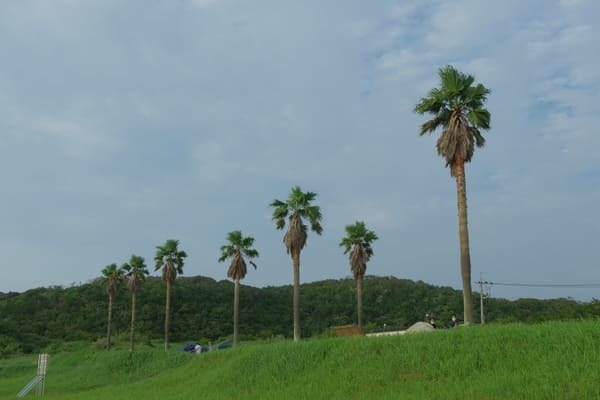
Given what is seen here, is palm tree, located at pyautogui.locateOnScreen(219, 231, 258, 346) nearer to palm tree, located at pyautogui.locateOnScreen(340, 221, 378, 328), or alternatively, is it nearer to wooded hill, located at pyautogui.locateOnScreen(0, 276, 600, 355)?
palm tree, located at pyautogui.locateOnScreen(340, 221, 378, 328)

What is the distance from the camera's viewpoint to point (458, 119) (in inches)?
1124

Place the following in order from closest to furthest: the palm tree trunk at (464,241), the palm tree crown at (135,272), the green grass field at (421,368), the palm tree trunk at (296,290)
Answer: the green grass field at (421,368) < the palm tree trunk at (464,241) < the palm tree trunk at (296,290) < the palm tree crown at (135,272)

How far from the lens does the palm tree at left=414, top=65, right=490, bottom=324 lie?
2794cm

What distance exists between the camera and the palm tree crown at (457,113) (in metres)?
28.2

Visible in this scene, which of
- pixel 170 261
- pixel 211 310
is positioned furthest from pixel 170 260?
pixel 211 310

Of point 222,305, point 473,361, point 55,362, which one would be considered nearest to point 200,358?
point 473,361

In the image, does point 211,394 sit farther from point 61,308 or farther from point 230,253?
point 61,308

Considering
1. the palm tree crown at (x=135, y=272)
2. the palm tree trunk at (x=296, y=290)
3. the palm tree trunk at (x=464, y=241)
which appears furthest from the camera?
the palm tree crown at (x=135, y=272)

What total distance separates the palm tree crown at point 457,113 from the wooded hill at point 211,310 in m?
56.7

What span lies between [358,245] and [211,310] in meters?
52.5

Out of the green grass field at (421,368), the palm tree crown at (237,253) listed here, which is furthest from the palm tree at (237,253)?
the green grass field at (421,368)

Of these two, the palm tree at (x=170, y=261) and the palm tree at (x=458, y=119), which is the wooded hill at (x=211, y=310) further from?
the palm tree at (x=458, y=119)

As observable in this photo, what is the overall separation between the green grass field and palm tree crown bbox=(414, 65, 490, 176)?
988 cm

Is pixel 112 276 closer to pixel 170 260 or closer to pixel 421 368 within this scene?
pixel 170 260
